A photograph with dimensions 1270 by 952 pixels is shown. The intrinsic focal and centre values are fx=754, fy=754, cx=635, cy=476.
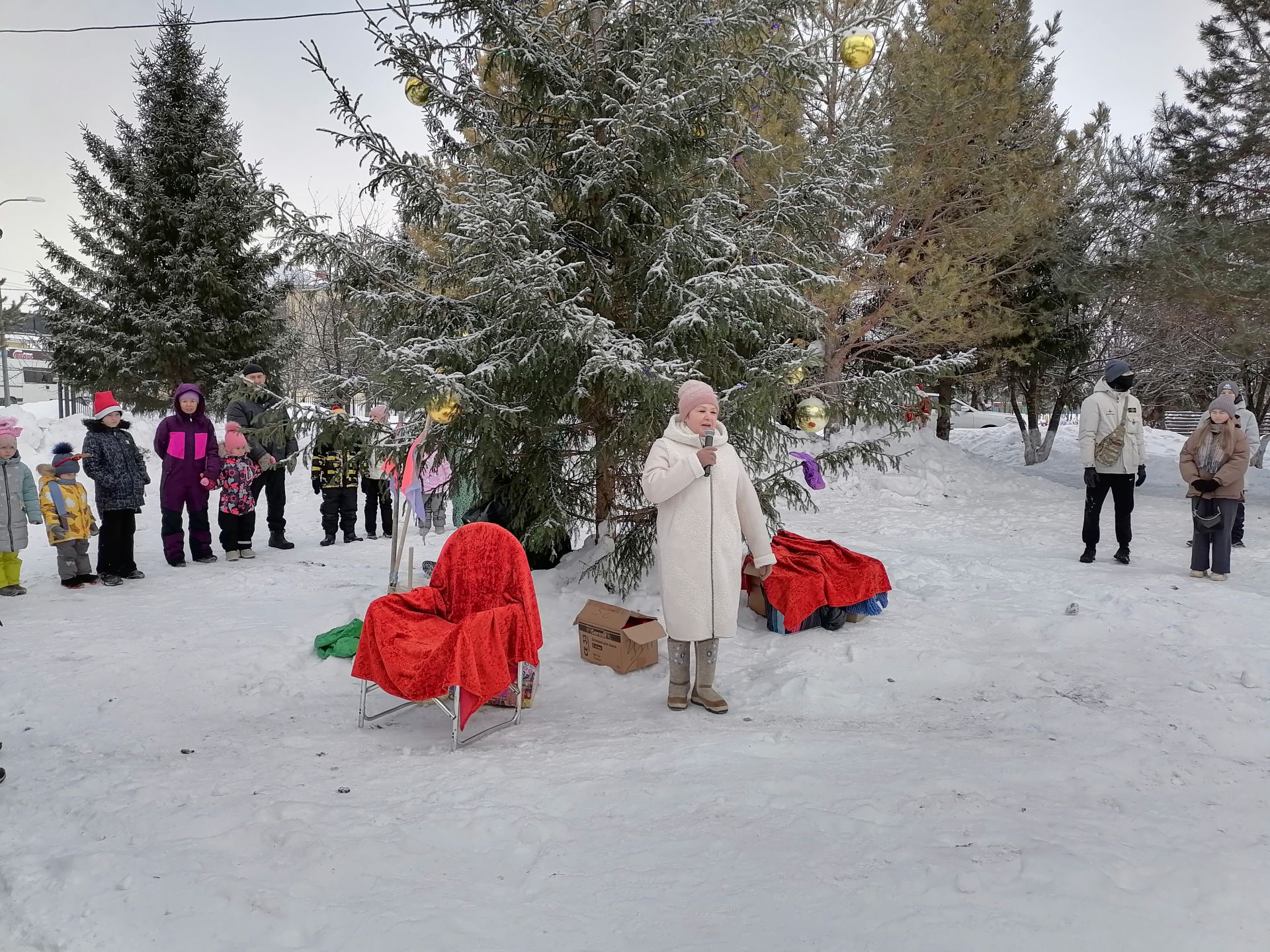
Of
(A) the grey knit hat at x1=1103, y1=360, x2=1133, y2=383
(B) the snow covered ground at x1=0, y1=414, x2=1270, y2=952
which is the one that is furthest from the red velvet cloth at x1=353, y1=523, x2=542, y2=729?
(A) the grey knit hat at x1=1103, y1=360, x2=1133, y2=383

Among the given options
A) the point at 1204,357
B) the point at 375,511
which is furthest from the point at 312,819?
the point at 1204,357

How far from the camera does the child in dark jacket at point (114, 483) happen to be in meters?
7.18

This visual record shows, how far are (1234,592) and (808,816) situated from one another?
5.61m

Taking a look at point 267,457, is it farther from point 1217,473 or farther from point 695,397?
point 1217,473

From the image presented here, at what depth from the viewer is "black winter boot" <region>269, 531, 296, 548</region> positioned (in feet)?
30.4

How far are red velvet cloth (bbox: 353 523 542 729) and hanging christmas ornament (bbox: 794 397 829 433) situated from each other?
257 cm

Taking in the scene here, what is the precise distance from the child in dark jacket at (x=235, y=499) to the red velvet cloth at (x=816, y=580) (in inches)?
229

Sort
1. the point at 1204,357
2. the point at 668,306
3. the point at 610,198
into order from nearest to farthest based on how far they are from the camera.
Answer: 1. the point at 668,306
2. the point at 610,198
3. the point at 1204,357

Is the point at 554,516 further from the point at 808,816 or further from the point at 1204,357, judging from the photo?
the point at 1204,357

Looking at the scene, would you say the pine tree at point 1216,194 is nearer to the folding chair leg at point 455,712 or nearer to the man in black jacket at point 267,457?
the folding chair leg at point 455,712

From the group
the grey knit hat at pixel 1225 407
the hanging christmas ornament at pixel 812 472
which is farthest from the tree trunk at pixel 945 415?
the hanging christmas ornament at pixel 812 472

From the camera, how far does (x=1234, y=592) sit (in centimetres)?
644

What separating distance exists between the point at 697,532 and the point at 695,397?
757mm

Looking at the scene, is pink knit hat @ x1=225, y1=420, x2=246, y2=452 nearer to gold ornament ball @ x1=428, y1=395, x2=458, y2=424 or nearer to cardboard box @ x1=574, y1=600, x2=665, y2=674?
gold ornament ball @ x1=428, y1=395, x2=458, y2=424
